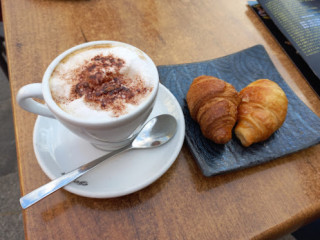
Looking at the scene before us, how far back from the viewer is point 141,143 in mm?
655

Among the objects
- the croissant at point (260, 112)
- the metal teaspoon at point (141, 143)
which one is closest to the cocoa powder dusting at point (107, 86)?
the metal teaspoon at point (141, 143)

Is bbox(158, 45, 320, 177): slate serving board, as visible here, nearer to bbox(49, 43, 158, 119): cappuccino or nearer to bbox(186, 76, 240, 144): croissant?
bbox(186, 76, 240, 144): croissant

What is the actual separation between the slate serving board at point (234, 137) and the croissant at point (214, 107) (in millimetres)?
35

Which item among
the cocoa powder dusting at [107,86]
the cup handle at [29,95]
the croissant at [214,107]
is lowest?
the croissant at [214,107]

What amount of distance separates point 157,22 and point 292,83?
2.01ft

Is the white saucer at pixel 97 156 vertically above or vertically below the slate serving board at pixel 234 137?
below

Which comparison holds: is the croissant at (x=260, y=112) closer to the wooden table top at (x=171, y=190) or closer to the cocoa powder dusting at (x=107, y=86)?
the wooden table top at (x=171, y=190)

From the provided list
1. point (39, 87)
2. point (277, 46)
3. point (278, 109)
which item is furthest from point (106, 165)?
point (277, 46)

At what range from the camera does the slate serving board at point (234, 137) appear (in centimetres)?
67

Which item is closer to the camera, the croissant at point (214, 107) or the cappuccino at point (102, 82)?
the cappuccino at point (102, 82)

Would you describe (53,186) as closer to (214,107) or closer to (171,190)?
(171,190)

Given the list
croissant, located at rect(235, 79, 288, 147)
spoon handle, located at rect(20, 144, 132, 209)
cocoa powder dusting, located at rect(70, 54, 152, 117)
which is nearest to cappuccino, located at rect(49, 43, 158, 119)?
cocoa powder dusting, located at rect(70, 54, 152, 117)

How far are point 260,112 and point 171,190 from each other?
35 centimetres

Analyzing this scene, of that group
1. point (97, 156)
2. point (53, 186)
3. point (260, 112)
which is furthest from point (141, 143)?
point (260, 112)
